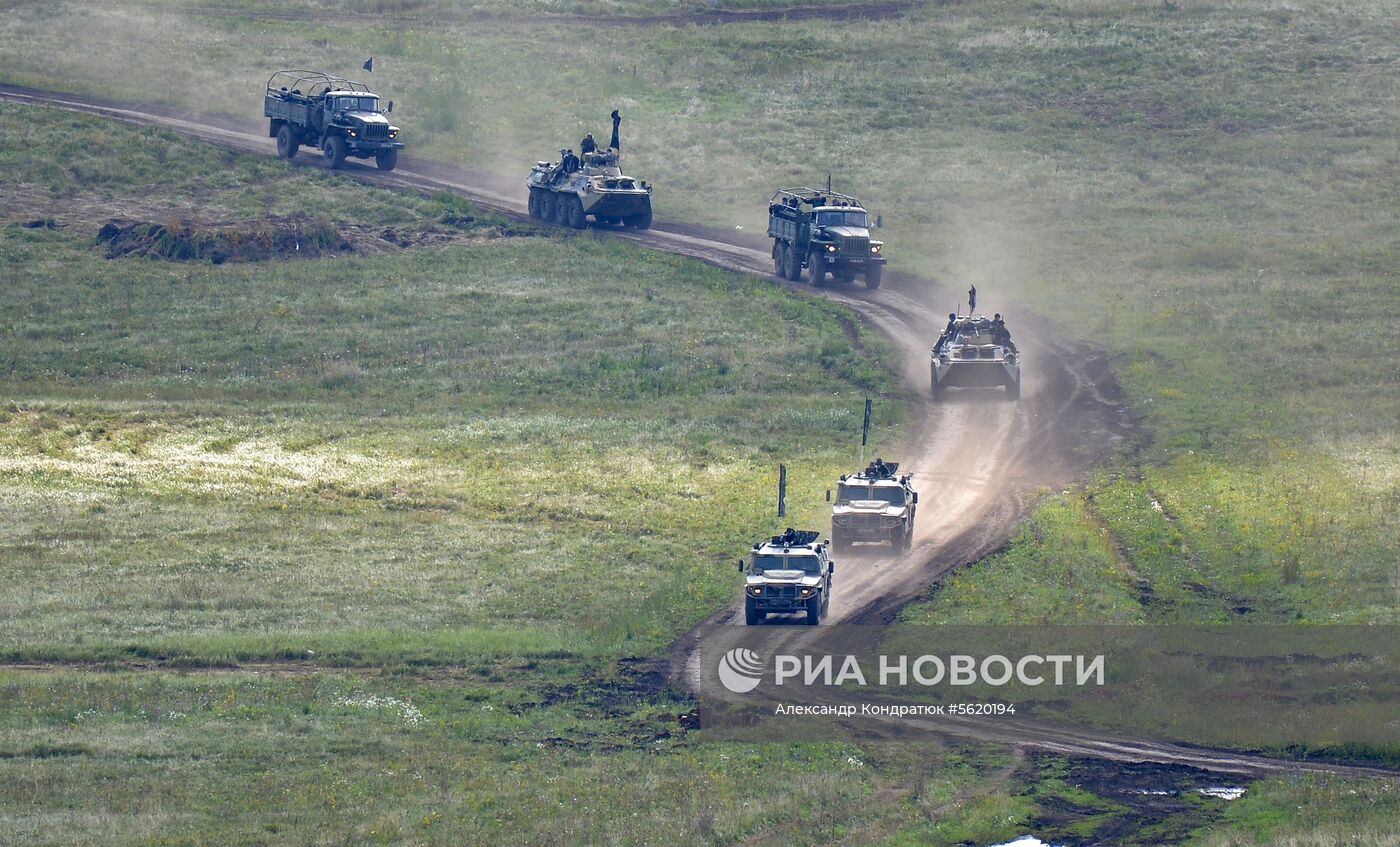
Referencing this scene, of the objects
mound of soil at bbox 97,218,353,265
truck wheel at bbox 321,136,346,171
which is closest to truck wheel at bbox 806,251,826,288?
mound of soil at bbox 97,218,353,265

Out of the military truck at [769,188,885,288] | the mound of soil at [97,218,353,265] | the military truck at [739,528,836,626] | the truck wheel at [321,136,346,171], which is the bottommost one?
the military truck at [739,528,836,626]

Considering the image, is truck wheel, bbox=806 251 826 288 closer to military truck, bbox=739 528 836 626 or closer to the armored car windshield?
military truck, bbox=739 528 836 626

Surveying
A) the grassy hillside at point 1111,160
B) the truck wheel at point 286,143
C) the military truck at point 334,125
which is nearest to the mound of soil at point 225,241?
the military truck at point 334,125

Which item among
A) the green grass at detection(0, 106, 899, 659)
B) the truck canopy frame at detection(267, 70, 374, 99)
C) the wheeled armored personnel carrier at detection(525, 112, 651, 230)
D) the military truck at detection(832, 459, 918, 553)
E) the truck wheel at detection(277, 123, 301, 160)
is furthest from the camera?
the truck canopy frame at detection(267, 70, 374, 99)

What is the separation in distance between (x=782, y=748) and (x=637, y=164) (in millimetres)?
45188

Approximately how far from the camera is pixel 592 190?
57375mm

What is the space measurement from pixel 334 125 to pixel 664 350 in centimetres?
1898

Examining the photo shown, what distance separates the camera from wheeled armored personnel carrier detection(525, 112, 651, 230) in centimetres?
5734

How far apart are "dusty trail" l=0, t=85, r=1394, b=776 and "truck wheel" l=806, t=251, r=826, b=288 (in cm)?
47

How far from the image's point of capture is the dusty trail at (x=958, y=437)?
25.3 m

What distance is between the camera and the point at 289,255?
57375 mm

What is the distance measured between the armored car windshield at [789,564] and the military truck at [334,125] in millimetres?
35512

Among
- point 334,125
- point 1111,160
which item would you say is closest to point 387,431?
point 334,125

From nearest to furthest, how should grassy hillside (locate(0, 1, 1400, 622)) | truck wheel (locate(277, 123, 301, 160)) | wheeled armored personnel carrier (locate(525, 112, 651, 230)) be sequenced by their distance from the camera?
grassy hillside (locate(0, 1, 1400, 622))
wheeled armored personnel carrier (locate(525, 112, 651, 230))
truck wheel (locate(277, 123, 301, 160))
